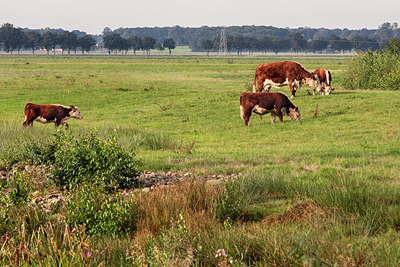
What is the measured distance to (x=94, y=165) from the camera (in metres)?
10.5

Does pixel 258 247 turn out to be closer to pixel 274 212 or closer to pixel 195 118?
pixel 274 212

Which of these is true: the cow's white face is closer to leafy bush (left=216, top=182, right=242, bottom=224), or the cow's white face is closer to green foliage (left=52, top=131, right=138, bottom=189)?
green foliage (left=52, top=131, right=138, bottom=189)

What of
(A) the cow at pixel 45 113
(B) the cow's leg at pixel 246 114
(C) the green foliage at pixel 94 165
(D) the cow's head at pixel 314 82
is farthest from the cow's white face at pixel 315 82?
(C) the green foliage at pixel 94 165

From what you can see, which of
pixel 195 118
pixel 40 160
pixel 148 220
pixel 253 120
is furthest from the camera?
pixel 195 118

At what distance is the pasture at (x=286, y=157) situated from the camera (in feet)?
19.8

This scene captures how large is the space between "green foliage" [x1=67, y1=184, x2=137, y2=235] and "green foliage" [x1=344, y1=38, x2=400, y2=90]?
1303 inches

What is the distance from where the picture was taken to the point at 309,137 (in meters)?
19.4

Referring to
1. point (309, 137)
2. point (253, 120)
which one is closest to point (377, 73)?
point (253, 120)

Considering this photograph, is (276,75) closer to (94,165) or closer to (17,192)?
(94,165)

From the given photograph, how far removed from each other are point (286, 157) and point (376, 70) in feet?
94.1

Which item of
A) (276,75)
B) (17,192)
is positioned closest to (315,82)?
(276,75)

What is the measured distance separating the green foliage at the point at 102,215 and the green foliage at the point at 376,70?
1303 inches

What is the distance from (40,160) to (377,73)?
3370 cm

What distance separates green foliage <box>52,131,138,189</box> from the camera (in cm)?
1020
